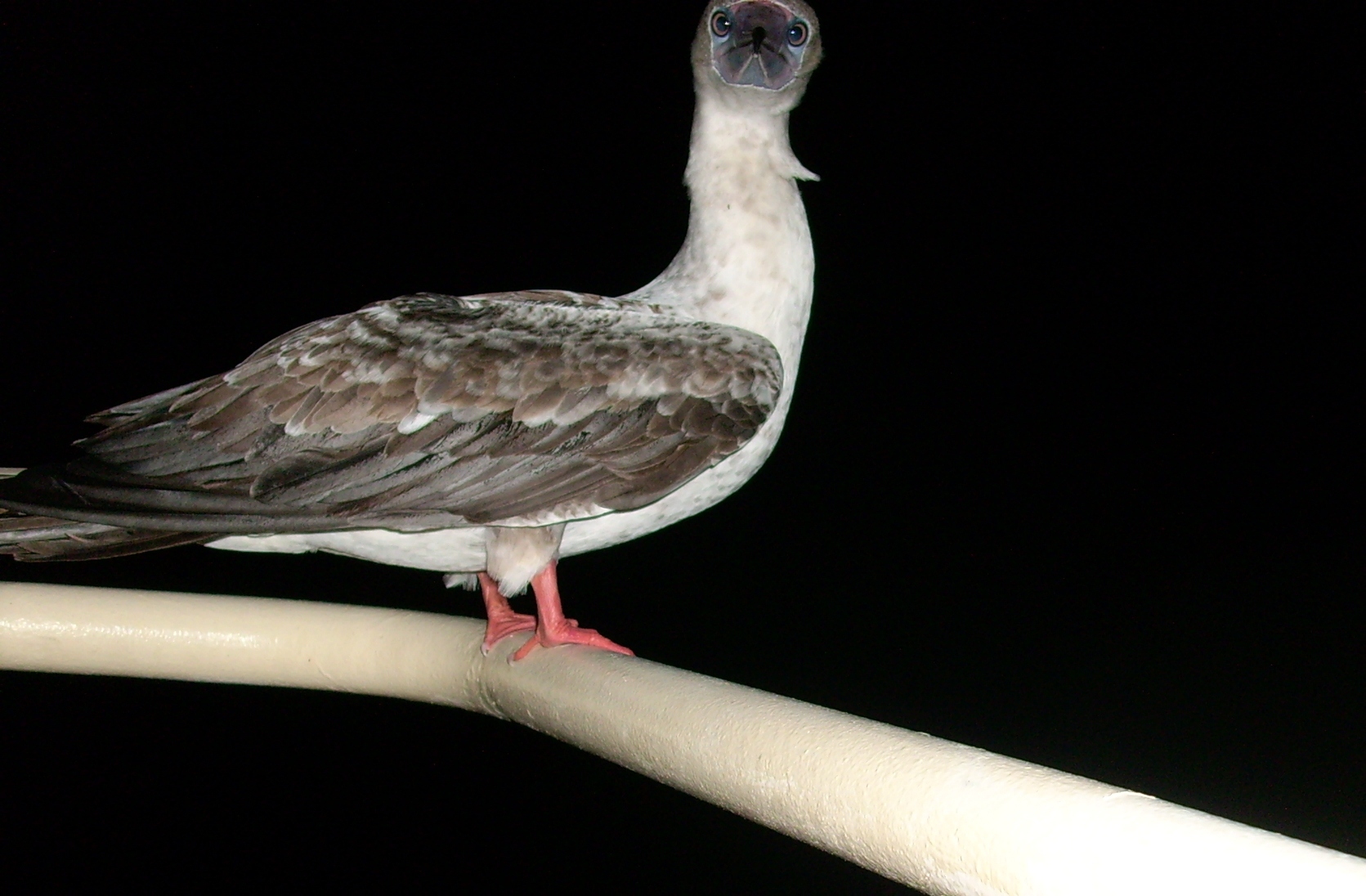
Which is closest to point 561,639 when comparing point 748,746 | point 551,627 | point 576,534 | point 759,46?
point 551,627

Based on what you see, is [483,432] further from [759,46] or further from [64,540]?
[759,46]

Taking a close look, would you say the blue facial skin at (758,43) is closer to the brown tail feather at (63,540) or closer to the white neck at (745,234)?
the white neck at (745,234)

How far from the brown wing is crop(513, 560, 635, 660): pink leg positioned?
0.49ft

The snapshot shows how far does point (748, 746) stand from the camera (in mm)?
1215

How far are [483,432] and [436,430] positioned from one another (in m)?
0.07

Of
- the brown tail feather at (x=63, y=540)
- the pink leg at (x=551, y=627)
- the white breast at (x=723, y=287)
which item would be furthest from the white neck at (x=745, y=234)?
the brown tail feather at (x=63, y=540)

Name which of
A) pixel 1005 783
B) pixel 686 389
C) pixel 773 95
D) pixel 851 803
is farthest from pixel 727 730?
pixel 773 95

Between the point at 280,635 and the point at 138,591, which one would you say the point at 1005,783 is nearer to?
the point at 280,635

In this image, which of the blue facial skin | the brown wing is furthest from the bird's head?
the brown wing

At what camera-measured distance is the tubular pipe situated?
817 mm

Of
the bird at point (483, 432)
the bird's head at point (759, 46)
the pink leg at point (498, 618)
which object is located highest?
the bird's head at point (759, 46)

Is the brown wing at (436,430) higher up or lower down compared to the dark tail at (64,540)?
higher up

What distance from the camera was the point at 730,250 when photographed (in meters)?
1.85

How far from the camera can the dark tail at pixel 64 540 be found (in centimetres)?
166
